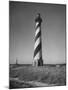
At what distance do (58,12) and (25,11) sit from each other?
10.3 inches

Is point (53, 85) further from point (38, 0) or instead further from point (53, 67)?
point (38, 0)

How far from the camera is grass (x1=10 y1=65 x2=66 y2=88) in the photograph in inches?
60.1

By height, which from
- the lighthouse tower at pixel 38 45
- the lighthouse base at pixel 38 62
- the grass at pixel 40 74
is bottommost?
the grass at pixel 40 74

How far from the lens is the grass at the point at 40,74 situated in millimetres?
1527

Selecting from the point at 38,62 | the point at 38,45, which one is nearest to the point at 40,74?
the point at 38,62

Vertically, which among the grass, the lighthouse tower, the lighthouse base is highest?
the lighthouse tower

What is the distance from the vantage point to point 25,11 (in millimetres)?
1571

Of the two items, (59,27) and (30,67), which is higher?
(59,27)

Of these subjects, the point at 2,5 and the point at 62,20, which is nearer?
the point at 2,5


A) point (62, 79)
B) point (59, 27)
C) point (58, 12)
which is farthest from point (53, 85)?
point (58, 12)

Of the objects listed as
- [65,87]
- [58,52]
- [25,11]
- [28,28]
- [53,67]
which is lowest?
[65,87]

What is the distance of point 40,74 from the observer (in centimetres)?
158

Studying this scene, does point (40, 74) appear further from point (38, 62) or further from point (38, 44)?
point (38, 44)

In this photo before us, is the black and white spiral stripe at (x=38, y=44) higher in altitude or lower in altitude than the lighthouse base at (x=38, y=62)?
higher
